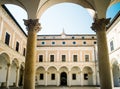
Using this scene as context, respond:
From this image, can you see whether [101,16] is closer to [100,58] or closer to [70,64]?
[100,58]

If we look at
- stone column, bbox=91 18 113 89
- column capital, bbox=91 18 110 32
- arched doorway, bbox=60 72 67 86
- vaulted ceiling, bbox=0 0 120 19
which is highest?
vaulted ceiling, bbox=0 0 120 19

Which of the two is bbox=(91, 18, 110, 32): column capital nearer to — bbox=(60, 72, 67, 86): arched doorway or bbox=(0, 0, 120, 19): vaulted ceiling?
bbox=(0, 0, 120, 19): vaulted ceiling

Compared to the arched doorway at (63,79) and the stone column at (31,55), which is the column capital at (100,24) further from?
the arched doorway at (63,79)

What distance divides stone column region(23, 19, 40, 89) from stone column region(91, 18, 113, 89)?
306 cm

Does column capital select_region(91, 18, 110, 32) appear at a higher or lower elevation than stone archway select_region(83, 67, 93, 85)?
higher

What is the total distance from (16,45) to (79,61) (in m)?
14.1

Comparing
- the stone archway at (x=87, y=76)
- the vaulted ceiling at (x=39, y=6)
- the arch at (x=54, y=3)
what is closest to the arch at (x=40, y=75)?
the stone archway at (x=87, y=76)

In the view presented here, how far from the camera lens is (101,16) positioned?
725 cm

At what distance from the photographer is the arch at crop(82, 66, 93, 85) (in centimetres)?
3000

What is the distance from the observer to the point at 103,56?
257 inches

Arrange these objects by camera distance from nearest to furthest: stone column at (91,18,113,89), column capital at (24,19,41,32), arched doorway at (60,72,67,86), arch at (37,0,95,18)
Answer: stone column at (91,18,113,89) → column capital at (24,19,41,32) → arch at (37,0,95,18) → arched doorway at (60,72,67,86)

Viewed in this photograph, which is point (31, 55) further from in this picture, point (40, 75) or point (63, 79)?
point (63, 79)

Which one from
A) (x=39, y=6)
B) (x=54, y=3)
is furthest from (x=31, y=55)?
(x=54, y=3)

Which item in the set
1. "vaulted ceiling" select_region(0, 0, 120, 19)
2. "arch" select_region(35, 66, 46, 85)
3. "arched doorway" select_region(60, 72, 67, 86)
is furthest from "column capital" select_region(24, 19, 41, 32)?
"arched doorway" select_region(60, 72, 67, 86)
